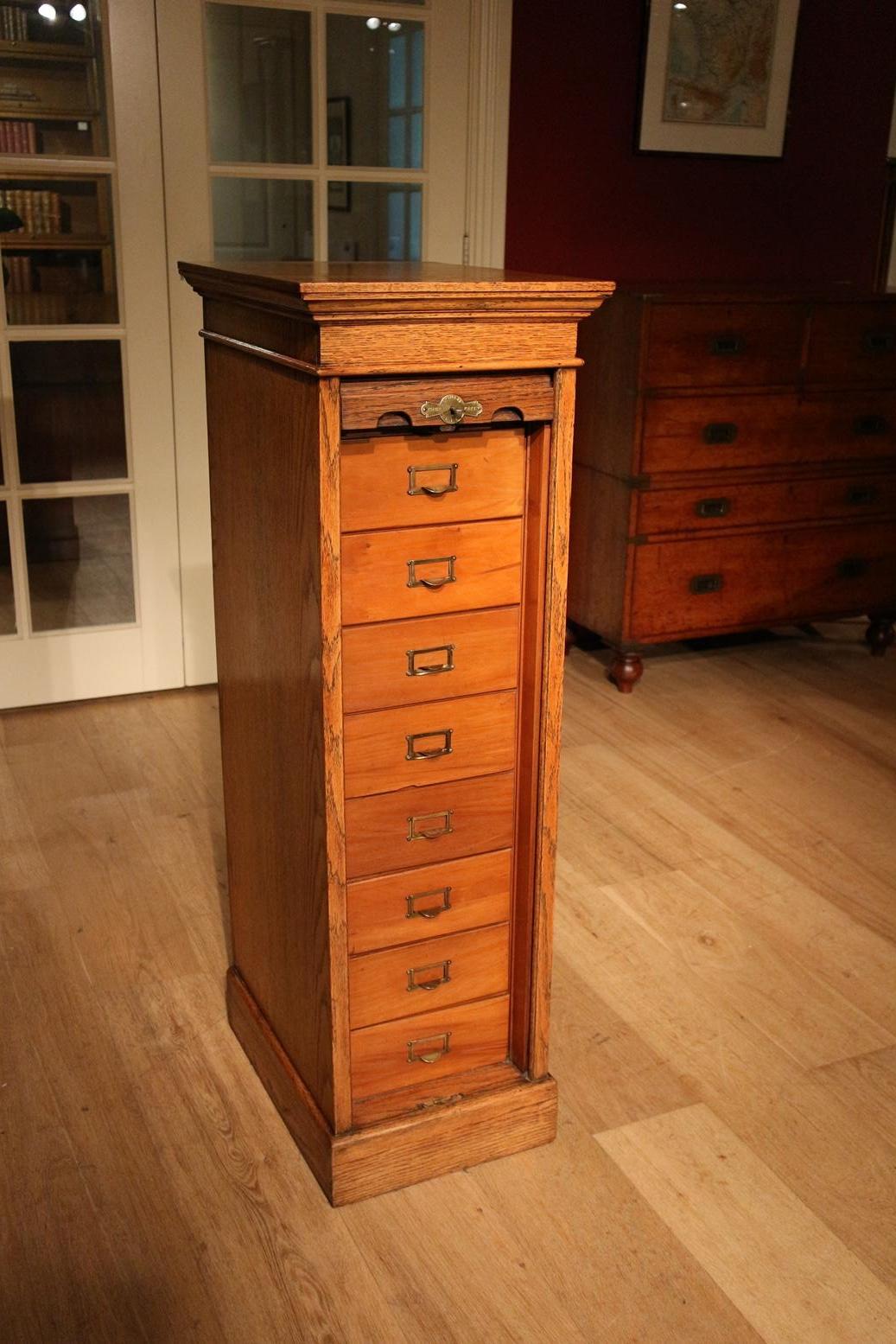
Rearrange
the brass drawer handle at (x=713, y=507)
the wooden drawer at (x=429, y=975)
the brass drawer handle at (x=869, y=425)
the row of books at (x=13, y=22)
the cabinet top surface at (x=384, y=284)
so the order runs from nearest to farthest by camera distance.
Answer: the cabinet top surface at (x=384, y=284)
the wooden drawer at (x=429, y=975)
the row of books at (x=13, y=22)
the brass drawer handle at (x=713, y=507)
the brass drawer handle at (x=869, y=425)

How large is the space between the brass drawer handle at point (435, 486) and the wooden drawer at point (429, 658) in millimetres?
158

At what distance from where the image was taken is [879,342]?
3.70m

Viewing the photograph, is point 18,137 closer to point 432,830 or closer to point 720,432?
point 720,432

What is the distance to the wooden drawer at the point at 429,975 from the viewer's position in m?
1.73

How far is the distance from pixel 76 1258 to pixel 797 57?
382 centimetres

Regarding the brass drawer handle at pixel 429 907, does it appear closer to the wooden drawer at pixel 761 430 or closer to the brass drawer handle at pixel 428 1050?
the brass drawer handle at pixel 428 1050

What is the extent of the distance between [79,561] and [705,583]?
1691mm

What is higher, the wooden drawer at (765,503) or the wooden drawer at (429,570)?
the wooden drawer at (429,570)

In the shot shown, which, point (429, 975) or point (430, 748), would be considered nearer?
point (430, 748)

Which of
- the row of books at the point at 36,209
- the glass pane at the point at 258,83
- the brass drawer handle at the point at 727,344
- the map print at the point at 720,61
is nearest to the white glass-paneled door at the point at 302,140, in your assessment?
the glass pane at the point at 258,83

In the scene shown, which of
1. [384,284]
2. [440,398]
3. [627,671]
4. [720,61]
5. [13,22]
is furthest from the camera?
[720,61]

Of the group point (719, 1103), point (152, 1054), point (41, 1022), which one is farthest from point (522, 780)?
point (41, 1022)

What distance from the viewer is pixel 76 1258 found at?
1.66 meters

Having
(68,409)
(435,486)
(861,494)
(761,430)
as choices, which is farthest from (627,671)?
(435,486)
